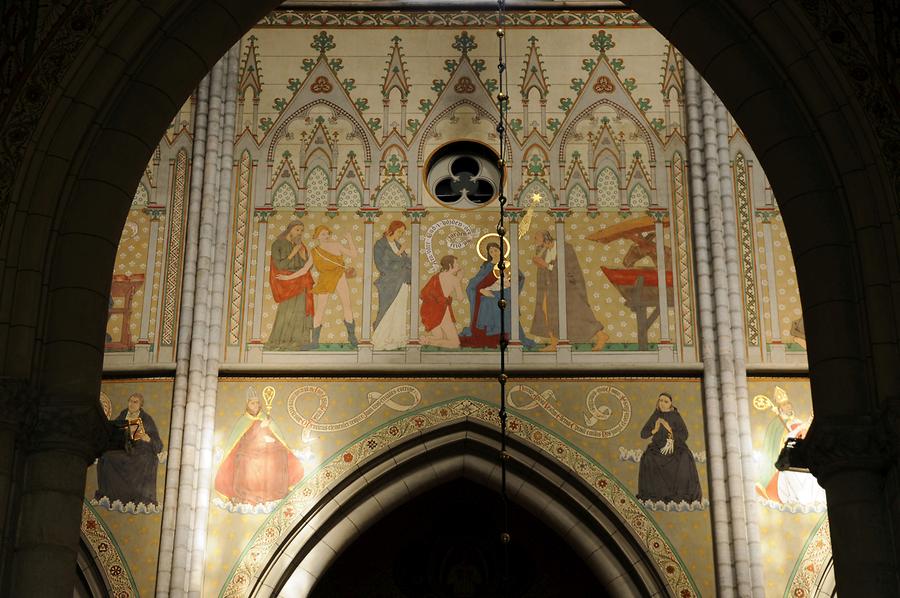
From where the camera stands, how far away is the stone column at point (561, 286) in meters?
14.1

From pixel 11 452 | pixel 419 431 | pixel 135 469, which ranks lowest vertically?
pixel 11 452

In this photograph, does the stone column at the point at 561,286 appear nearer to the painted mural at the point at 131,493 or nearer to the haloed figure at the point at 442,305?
the haloed figure at the point at 442,305

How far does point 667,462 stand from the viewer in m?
13.5

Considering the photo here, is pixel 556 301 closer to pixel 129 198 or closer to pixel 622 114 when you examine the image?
pixel 622 114

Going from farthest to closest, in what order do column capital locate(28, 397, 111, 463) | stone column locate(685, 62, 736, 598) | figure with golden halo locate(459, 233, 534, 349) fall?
figure with golden halo locate(459, 233, 534, 349), stone column locate(685, 62, 736, 598), column capital locate(28, 397, 111, 463)

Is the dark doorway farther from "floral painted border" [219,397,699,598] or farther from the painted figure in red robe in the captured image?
the painted figure in red robe

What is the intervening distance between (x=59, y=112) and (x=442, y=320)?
726 cm

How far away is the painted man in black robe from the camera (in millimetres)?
13336

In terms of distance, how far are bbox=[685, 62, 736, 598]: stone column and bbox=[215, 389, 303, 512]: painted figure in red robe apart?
3.74 metres

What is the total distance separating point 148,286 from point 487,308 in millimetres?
3244

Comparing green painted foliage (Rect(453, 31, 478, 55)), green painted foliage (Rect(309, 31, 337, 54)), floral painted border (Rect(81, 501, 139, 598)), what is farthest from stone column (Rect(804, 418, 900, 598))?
green painted foliage (Rect(309, 31, 337, 54))

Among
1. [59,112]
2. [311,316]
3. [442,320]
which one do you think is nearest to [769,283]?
[442,320]

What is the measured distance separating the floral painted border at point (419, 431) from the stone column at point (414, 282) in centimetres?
62

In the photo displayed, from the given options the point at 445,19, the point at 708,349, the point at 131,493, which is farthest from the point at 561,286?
the point at 131,493
